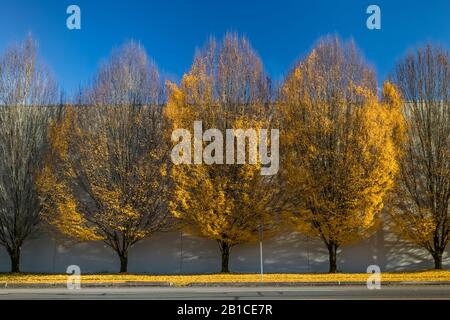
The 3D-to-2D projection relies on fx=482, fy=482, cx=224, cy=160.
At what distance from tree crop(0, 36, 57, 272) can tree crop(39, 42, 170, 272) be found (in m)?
Result: 1.08

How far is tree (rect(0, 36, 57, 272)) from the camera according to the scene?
81.6ft

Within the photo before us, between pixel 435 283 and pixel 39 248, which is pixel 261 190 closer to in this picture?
pixel 435 283

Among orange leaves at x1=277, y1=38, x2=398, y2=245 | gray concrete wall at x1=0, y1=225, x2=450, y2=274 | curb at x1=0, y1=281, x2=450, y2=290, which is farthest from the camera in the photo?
gray concrete wall at x1=0, y1=225, x2=450, y2=274

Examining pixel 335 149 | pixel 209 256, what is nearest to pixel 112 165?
pixel 209 256

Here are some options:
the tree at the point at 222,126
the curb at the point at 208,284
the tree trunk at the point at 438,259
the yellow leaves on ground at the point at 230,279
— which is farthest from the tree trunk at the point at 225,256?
the tree trunk at the point at 438,259

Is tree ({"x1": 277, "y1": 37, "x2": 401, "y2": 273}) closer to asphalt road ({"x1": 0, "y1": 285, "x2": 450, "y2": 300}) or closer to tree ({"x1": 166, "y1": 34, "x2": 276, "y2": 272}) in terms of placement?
tree ({"x1": 166, "y1": 34, "x2": 276, "y2": 272})

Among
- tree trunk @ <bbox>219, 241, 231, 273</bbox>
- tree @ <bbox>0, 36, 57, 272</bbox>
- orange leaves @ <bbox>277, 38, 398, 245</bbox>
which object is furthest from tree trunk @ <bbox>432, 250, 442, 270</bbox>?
tree @ <bbox>0, 36, 57, 272</bbox>

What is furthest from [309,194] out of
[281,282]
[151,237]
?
[151,237]

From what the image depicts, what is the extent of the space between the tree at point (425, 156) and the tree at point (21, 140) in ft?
60.9

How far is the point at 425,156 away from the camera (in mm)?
24203

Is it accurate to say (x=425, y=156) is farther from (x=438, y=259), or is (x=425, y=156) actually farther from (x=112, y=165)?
(x=112, y=165)

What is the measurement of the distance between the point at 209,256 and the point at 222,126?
276 inches

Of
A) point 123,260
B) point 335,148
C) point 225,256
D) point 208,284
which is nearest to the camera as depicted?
point 208,284

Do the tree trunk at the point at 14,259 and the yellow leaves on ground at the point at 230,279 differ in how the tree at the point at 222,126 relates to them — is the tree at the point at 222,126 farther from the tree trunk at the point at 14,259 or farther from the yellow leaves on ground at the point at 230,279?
the tree trunk at the point at 14,259
